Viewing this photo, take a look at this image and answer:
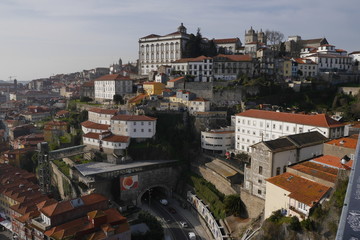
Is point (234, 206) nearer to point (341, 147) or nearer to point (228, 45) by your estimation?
point (341, 147)

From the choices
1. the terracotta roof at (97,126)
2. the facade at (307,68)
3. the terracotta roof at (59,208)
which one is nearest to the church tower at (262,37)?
the facade at (307,68)

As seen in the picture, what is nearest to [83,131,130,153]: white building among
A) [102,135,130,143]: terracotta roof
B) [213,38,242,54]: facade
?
[102,135,130,143]: terracotta roof

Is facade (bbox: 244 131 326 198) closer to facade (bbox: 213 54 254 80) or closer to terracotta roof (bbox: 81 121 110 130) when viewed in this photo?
terracotta roof (bbox: 81 121 110 130)

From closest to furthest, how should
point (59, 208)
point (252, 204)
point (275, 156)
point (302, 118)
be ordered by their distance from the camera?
point (275, 156) < point (59, 208) < point (252, 204) < point (302, 118)

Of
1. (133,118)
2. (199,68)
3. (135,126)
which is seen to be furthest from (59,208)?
(199,68)

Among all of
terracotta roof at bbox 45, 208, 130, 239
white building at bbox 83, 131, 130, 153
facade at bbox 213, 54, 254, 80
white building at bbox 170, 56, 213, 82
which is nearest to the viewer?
terracotta roof at bbox 45, 208, 130, 239

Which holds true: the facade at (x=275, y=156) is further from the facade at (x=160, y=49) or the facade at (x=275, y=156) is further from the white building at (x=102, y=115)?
the facade at (x=160, y=49)
